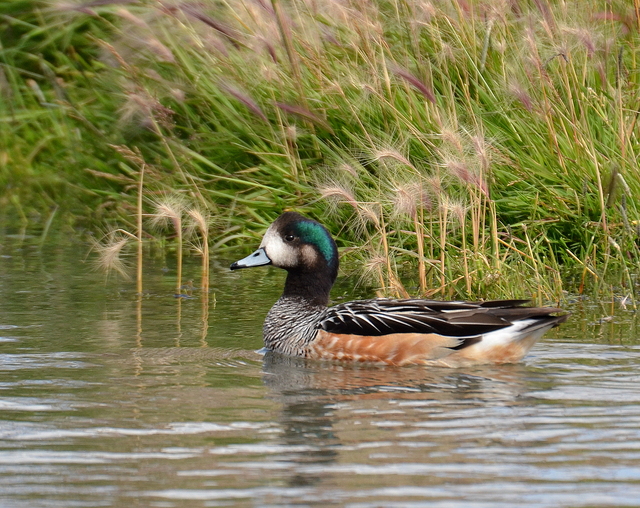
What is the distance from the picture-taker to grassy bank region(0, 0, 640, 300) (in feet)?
25.9

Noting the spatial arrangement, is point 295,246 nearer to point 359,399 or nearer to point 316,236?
point 316,236

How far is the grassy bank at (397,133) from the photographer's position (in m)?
7.89

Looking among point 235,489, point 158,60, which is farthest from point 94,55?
point 235,489

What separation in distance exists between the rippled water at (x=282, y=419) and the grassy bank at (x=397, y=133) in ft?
2.91

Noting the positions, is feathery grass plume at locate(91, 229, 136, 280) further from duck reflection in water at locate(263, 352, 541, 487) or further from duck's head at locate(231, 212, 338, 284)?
duck reflection in water at locate(263, 352, 541, 487)

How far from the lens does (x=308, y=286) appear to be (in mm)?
7328

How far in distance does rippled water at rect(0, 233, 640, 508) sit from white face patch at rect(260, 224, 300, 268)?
471mm

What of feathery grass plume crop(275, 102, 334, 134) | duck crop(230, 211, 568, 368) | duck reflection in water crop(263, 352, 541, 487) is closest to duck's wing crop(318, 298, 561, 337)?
duck crop(230, 211, 568, 368)

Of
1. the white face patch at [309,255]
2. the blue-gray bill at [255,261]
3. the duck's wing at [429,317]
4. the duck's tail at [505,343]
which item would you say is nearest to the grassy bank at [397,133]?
the white face patch at [309,255]

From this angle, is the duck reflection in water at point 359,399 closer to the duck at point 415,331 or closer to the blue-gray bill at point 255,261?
the duck at point 415,331

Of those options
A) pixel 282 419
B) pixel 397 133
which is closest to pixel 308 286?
pixel 397 133

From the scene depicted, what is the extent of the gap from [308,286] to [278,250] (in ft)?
0.94

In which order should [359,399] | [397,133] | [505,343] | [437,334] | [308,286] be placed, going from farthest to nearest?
[397,133] < [308,286] < [437,334] < [505,343] < [359,399]

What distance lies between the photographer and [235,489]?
405 centimetres
